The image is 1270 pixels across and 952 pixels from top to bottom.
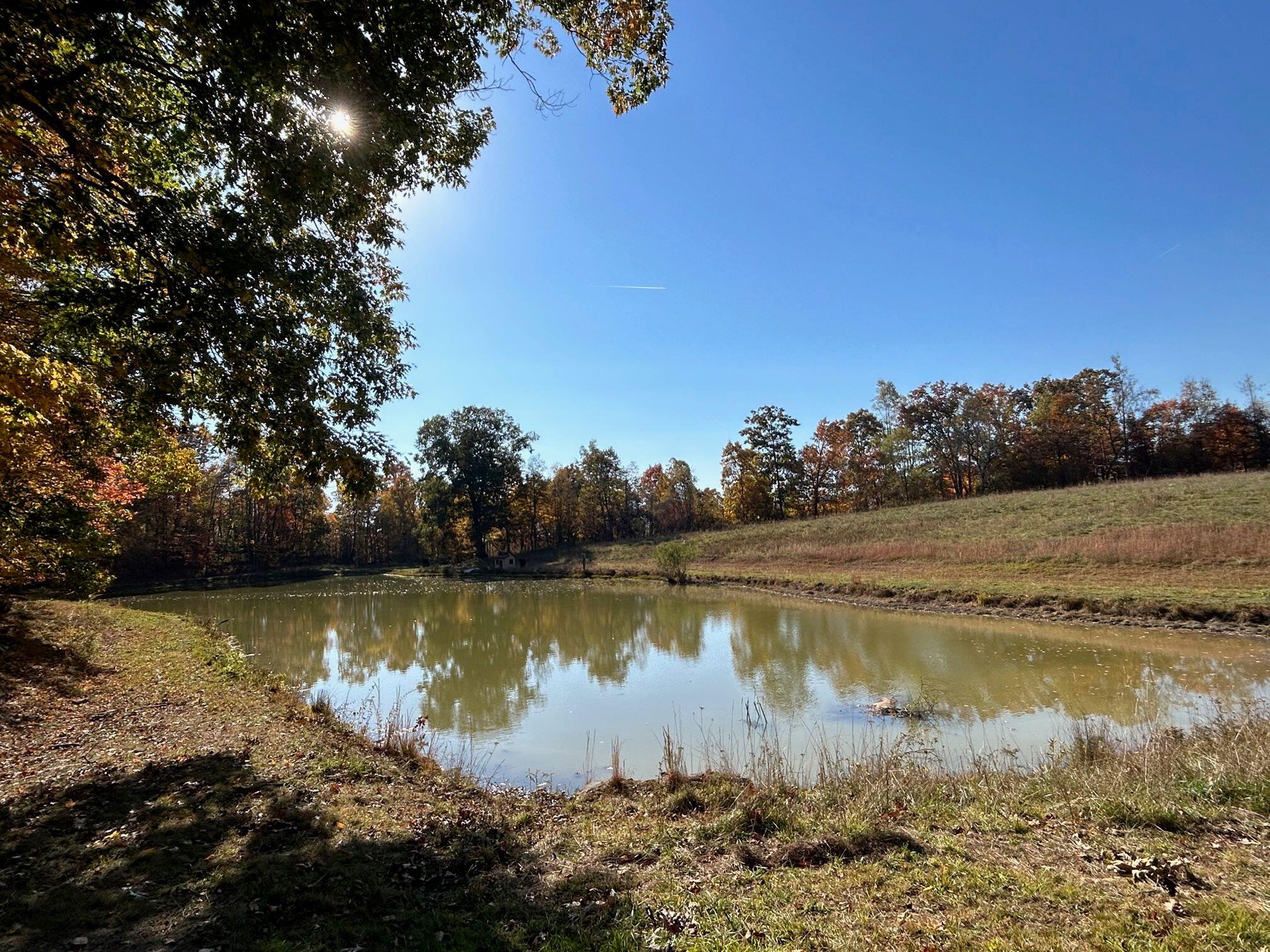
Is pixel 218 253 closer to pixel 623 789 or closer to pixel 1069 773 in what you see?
pixel 623 789

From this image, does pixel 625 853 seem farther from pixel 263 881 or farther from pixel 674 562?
pixel 674 562

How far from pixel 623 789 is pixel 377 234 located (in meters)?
6.98

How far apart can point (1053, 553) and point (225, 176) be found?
92.9ft

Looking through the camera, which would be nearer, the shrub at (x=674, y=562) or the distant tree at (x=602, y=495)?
the shrub at (x=674, y=562)

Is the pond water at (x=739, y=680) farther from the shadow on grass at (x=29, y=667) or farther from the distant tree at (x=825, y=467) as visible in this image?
the distant tree at (x=825, y=467)

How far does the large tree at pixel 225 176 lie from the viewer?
3963 millimetres

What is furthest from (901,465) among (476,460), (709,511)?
(476,460)

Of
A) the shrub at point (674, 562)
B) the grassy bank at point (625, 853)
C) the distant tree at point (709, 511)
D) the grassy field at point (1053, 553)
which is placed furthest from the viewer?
the distant tree at point (709, 511)

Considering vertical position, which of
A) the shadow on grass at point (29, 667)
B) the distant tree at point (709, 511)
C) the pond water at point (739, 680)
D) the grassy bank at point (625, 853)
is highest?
the distant tree at point (709, 511)

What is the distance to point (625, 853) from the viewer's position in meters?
4.75

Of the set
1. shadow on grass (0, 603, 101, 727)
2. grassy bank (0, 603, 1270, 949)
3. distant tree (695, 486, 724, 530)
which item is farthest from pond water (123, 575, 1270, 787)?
distant tree (695, 486, 724, 530)

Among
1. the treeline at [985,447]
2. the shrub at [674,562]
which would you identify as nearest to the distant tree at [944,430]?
the treeline at [985,447]

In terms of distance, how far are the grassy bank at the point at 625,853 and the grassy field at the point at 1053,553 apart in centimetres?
1211

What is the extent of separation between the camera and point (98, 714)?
8.21m
